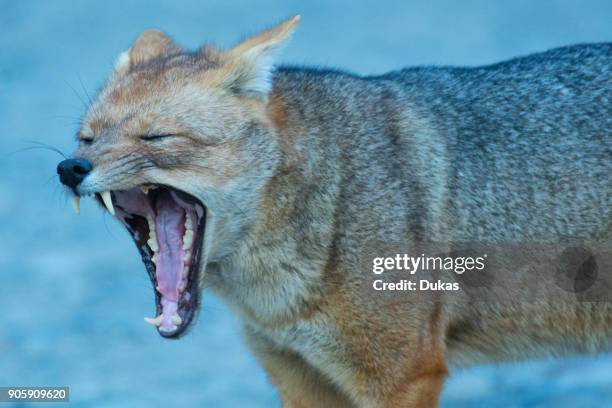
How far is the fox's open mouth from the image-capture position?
7.17 metres

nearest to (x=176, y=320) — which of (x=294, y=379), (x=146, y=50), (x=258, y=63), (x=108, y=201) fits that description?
(x=108, y=201)

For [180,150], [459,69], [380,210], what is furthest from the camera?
[459,69]

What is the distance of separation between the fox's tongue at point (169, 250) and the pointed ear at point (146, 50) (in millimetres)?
1000

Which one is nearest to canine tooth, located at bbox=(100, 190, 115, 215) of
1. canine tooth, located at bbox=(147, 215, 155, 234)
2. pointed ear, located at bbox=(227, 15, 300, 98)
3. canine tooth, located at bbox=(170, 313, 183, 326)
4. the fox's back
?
canine tooth, located at bbox=(147, 215, 155, 234)

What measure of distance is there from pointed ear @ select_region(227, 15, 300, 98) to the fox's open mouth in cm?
79

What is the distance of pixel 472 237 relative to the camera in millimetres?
7770

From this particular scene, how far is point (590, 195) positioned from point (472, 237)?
0.82 m

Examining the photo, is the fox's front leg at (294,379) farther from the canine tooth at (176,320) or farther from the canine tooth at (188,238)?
the canine tooth at (188,238)

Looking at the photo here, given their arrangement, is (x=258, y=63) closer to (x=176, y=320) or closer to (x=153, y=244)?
(x=153, y=244)

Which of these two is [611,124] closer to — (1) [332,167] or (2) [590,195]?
(2) [590,195]

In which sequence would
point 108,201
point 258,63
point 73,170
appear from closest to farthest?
point 73,170
point 108,201
point 258,63

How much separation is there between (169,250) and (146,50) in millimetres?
1471

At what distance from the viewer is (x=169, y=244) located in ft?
23.8

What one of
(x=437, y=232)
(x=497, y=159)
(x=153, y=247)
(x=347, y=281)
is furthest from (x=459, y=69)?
(x=153, y=247)
